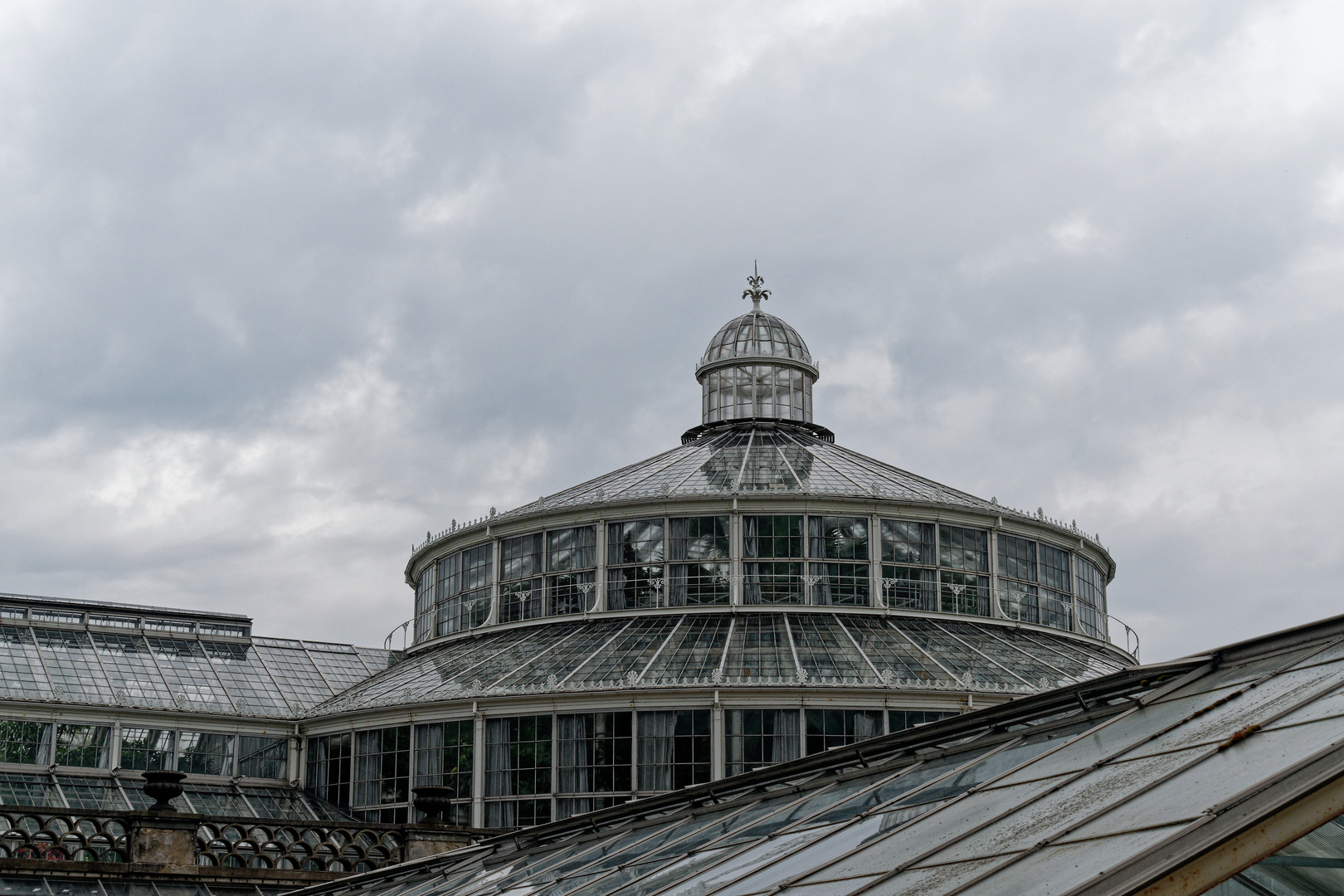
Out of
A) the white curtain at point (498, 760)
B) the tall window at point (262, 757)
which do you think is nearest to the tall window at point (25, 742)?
the tall window at point (262, 757)

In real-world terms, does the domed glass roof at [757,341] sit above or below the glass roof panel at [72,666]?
above

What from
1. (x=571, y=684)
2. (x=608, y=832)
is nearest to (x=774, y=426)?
(x=571, y=684)

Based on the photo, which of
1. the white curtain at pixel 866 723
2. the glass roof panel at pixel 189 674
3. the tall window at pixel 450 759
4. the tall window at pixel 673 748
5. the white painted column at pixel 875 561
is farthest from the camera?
the glass roof panel at pixel 189 674

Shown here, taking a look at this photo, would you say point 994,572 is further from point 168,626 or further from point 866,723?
point 168,626

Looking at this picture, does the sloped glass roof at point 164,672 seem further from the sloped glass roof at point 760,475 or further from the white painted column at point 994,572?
the white painted column at point 994,572

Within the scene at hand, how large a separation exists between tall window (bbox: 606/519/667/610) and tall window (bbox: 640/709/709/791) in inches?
251

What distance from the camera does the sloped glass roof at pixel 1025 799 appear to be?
365 inches

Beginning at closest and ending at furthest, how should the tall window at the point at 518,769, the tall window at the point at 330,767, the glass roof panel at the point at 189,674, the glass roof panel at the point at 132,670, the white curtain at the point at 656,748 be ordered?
the white curtain at the point at 656,748 < the tall window at the point at 518,769 < the tall window at the point at 330,767 < the glass roof panel at the point at 132,670 < the glass roof panel at the point at 189,674

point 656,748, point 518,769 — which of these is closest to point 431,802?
point 518,769

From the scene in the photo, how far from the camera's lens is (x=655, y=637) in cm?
4312

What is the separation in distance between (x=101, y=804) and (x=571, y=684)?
13.9m

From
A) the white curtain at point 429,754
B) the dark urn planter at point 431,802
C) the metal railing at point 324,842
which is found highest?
the white curtain at point 429,754

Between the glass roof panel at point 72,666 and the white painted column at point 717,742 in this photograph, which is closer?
the white painted column at point 717,742

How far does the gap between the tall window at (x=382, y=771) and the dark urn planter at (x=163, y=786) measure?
12.8 meters
